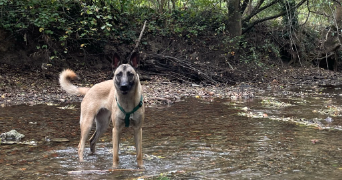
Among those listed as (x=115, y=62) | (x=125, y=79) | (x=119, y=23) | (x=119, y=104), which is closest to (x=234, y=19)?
(x=119, y=23)

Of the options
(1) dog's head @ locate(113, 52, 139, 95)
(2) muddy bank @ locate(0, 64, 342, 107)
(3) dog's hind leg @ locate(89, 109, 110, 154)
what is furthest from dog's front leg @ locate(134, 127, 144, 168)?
(2) muddy bank @ locate(0, 64, 342, 107)

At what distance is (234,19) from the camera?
797 inches

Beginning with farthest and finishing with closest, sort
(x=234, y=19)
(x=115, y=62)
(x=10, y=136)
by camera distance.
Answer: (x=234, y=19)
(x=10, y=136)
(x=115, y=62)

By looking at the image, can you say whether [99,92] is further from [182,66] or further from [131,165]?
[182,66]

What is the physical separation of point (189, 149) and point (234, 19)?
15665mm

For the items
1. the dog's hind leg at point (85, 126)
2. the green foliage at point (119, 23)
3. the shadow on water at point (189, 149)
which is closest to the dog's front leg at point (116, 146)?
the shadow on water at point (189, 149)

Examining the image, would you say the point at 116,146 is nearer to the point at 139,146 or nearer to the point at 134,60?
the point at 139,146

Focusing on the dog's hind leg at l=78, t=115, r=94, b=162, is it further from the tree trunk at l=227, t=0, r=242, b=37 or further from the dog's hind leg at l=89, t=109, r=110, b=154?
the tree trunk at l=227, t=0, r=242, b=37

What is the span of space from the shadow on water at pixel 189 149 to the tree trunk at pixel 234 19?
11.9 m

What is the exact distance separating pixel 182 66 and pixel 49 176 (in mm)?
12448

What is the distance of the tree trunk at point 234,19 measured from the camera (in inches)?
782

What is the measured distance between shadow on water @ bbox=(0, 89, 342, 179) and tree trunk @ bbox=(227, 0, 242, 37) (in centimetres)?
1186

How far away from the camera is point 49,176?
14.3 ft

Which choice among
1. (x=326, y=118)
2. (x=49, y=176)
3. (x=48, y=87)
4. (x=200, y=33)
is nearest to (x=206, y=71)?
(x=200, y=33)
